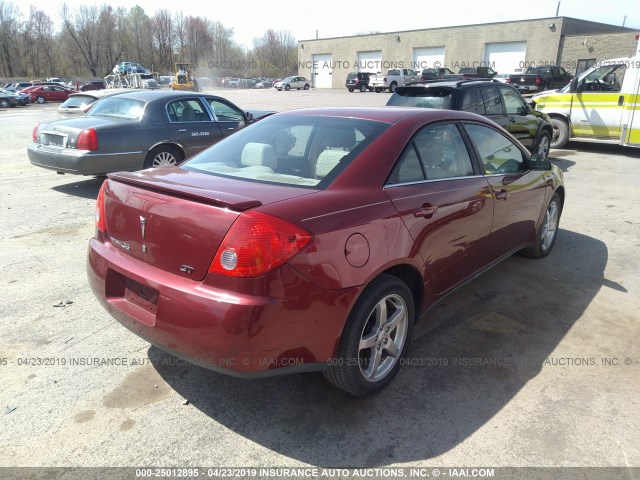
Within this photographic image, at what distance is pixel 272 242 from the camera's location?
2.19 meters

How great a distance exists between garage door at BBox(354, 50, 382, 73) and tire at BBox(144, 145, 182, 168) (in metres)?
48.9

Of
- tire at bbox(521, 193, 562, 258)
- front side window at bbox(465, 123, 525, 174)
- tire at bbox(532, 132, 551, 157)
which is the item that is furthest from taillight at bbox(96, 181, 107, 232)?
tire at bbox(532, 132, 551, 157)

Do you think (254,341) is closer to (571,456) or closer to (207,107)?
(571,456)

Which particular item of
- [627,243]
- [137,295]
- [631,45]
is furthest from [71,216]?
[631,45]

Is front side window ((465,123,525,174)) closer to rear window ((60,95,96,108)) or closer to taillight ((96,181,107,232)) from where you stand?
taillight ((96,181,107,232))

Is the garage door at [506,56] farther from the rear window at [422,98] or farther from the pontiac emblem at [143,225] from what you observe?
the pontiac emblem at [143,225]

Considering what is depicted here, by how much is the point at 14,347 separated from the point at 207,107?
19.5 ft

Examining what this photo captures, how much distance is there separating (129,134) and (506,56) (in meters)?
42.1

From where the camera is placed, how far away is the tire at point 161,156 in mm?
7473

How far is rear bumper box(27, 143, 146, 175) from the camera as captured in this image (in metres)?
6.88

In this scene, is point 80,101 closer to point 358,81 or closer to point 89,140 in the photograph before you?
point 89,140

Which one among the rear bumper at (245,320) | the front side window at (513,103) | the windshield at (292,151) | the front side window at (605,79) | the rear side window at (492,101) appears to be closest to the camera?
the rear bumper at (245,320)

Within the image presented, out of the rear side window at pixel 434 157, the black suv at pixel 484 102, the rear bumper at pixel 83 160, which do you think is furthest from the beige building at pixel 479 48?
the rear side window at pixel 434 157

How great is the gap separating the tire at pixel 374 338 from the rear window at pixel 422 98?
5344 millimetres
